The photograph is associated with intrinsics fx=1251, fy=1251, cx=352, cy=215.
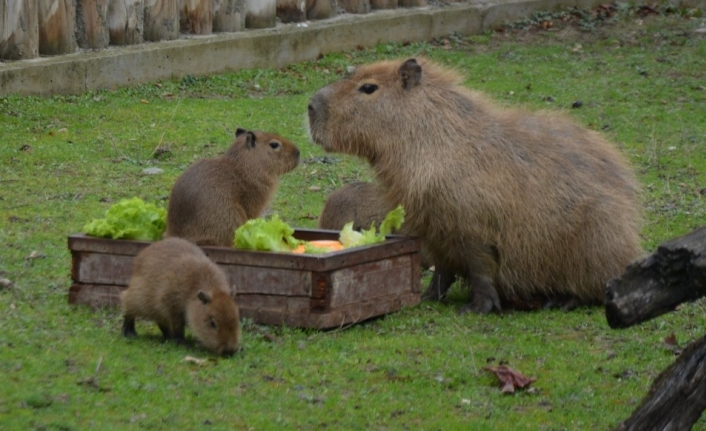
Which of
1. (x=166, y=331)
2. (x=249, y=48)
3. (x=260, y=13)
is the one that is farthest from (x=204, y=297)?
(x=260, y=13)

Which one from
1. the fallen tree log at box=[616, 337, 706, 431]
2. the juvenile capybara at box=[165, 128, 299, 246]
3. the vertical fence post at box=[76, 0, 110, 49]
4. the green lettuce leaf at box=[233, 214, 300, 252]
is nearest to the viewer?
the fallen tree log at box=[616, 337, 706, 431]

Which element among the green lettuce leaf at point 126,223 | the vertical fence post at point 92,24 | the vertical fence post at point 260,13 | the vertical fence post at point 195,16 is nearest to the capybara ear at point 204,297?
the green lettuce leaf at point 126,223

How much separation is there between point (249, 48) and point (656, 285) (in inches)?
341

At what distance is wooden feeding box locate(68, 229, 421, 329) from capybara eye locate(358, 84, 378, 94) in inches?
35.8

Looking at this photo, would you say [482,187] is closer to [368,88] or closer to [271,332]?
[368,88]

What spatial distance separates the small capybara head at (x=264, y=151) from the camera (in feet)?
21.7

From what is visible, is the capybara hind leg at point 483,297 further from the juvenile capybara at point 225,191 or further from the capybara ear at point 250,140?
the capybara ear at point 250,140

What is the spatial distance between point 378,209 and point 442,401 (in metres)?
2.21

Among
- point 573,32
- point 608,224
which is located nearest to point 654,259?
point 608,224

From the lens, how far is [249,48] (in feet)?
40.1

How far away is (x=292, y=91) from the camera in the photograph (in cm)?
1197

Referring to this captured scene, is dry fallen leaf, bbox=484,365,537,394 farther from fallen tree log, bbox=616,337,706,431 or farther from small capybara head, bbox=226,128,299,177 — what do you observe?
small capybara head, bbox=226,128,299,177

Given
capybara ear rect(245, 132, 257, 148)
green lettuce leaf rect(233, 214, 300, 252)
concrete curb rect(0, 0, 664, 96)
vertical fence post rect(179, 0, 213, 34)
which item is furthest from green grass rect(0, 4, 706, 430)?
capybara ear rect(245, 132, 257, 148)

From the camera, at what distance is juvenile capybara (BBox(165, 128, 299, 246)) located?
621 centimetres
